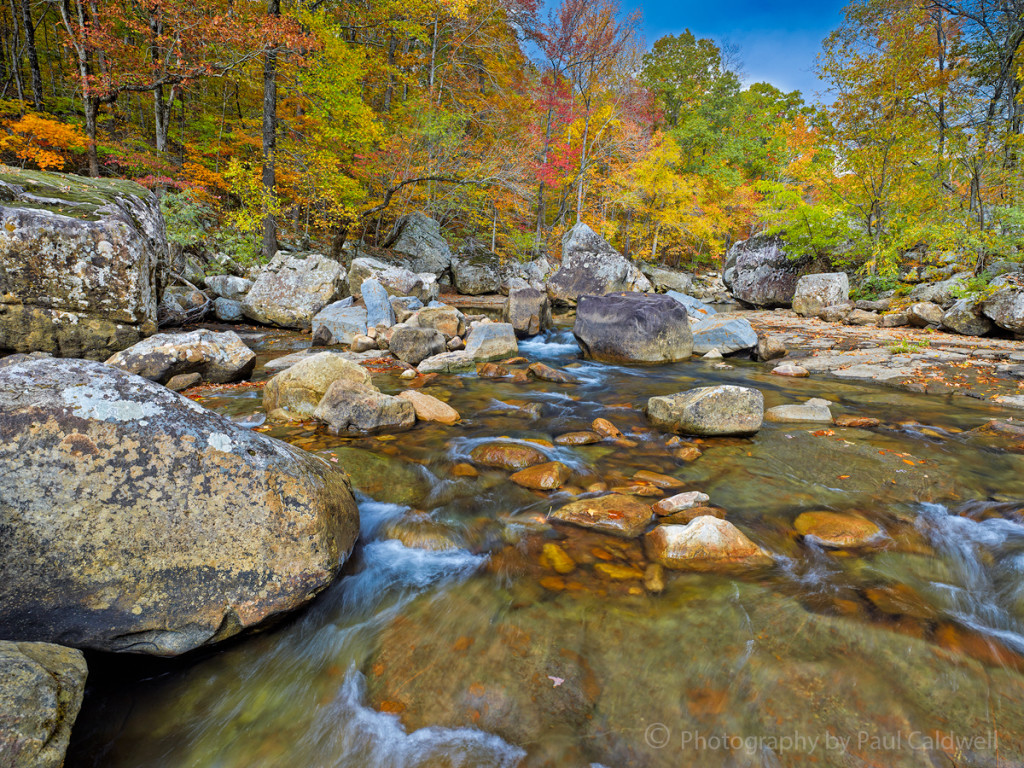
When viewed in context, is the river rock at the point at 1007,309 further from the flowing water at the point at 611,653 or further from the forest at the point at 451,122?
the flowing water at the point at 611,653

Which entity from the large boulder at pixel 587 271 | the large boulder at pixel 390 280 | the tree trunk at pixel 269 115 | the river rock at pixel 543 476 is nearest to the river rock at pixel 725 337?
the river rock at pixel 543 476

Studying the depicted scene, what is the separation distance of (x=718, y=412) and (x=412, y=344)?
18.3 feet

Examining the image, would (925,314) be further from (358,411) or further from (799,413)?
(358,411)

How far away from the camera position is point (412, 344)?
8.33 meters

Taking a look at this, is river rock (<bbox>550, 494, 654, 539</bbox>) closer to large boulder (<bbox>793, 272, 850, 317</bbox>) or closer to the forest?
the forest

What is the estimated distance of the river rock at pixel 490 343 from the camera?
8484 mm

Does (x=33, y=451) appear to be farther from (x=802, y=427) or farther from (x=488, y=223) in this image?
(x=488, y=223)

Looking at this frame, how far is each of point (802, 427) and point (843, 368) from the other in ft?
12.8

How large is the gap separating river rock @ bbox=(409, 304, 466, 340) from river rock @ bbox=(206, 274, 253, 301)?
485 cm

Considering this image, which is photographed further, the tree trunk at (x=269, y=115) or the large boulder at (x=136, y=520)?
the tree trunk at (x=269, y=115)

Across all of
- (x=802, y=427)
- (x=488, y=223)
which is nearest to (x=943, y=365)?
(x=802, y=427)

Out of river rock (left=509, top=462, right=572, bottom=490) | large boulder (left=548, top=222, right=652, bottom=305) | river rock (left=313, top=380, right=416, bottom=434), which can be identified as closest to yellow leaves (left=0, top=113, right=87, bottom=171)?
river rock (left=313, top=380, right=416, bottom=434)

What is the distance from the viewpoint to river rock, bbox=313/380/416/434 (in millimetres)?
4645

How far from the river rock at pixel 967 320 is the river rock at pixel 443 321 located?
11.6 meters
